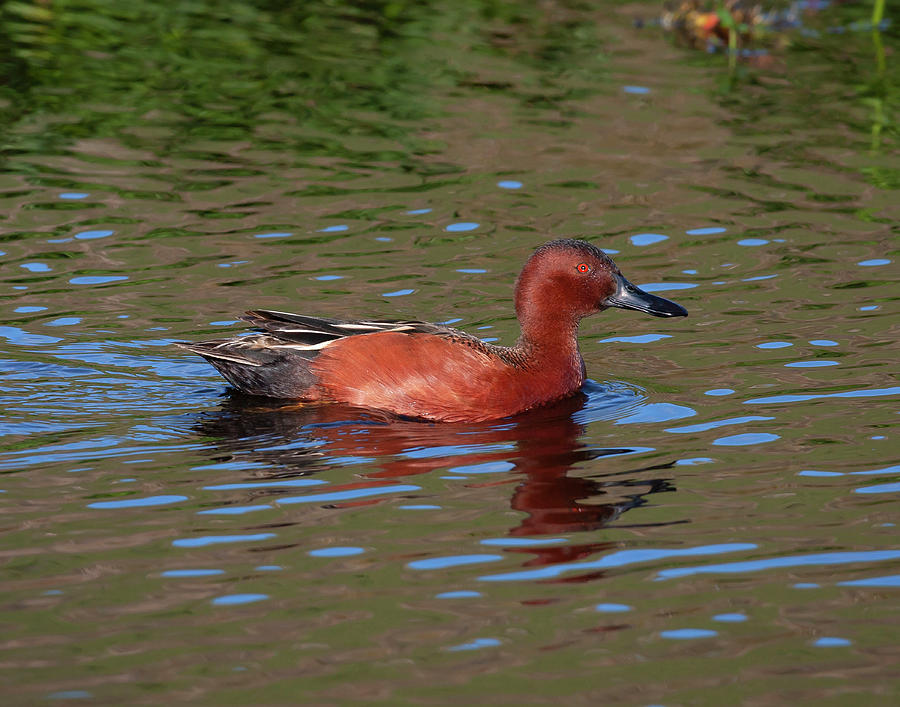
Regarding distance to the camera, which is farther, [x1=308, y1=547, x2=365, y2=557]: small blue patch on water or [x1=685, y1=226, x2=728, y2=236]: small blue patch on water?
[x1=685, y1=226, x2=728, y2=236]: small blue patch on water

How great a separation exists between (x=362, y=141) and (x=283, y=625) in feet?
28.7

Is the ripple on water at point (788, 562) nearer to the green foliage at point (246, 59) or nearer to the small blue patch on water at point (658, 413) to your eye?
the small blue patch on water at point (658, 413)

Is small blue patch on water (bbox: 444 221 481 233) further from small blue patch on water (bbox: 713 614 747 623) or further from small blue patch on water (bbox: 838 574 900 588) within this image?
small blue patch on water (bbox: 713 614 747 623)

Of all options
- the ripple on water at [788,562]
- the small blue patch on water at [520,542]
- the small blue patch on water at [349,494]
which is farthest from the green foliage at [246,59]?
the ripple on water at [788,562]

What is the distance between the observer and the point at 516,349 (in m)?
8.84

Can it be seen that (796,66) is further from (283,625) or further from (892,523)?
(283,625)

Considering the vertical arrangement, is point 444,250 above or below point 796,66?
below

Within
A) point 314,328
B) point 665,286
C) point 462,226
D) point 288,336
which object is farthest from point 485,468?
point 462,226

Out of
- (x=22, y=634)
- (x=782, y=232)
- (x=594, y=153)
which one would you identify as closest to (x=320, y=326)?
(x=22, y=634)

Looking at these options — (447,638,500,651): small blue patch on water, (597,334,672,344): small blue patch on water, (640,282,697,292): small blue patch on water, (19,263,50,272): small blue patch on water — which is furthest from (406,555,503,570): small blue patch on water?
(19,263,50,272): small blue patch on water

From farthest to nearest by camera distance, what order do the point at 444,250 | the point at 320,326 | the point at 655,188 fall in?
the point at 655,188
the point at 444,250
the point at 320,326

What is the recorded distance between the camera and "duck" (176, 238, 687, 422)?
8.31 meters

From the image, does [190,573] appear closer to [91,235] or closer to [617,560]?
[617,560]

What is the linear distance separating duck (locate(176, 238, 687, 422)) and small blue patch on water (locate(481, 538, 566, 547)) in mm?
2020
